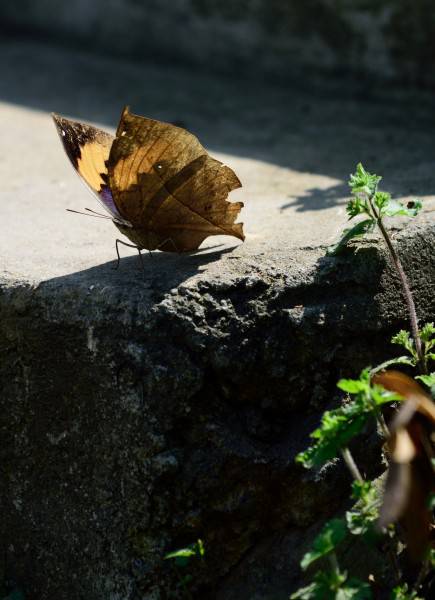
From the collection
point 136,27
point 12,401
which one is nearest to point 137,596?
point 12,401

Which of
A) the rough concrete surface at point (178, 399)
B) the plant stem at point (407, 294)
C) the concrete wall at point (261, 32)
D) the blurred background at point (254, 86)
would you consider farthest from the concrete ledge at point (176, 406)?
the concrete wall at point (261, 32)

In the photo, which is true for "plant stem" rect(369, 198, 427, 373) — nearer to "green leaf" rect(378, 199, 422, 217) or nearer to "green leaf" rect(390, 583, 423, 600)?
"green leaf" rect(378, 199, 422, 217)

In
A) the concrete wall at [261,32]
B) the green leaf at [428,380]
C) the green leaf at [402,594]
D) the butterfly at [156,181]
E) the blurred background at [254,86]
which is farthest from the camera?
the concrete wall at [261,32]

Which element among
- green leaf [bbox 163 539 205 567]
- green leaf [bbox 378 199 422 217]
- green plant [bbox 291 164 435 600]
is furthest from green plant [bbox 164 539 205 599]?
green leaf [bbox 378 199 422 217]

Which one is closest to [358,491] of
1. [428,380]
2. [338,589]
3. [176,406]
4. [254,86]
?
[338,589]

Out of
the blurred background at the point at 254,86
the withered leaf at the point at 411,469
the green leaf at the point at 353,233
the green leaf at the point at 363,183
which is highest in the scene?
the blurred background at the point at 254,86

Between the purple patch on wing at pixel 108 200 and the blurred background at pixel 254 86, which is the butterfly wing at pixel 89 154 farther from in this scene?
the blurred background at pixel 254 86

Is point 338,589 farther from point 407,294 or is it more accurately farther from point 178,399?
point 407,294
